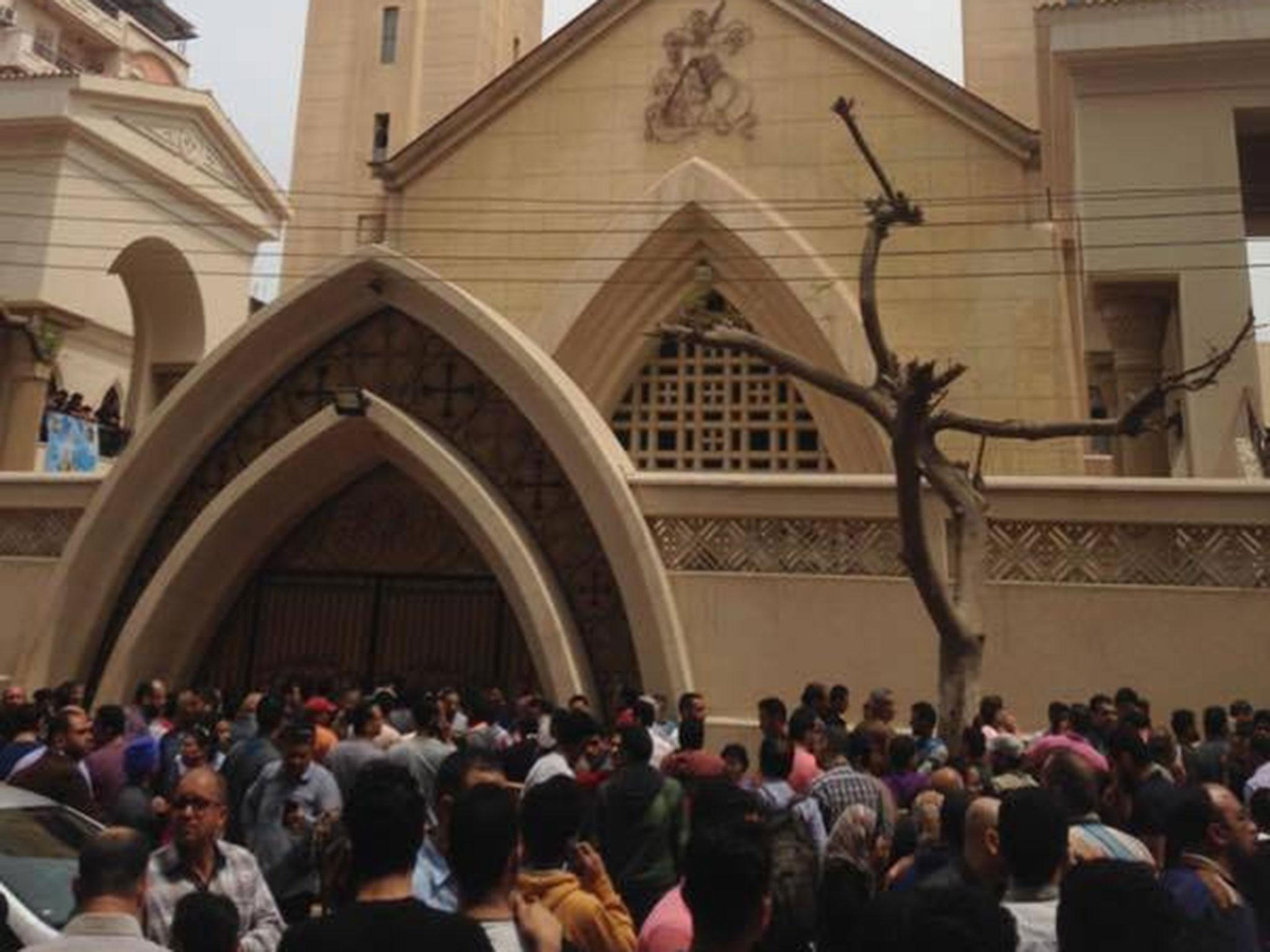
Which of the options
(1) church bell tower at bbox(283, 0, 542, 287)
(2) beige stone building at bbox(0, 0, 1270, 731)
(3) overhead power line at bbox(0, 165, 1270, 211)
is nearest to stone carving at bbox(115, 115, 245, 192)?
(3) overhead power line at bbox(0, 165, 1270, 211)

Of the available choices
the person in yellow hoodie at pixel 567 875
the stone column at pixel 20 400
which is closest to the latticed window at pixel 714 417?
the stone column at pixel 20 400

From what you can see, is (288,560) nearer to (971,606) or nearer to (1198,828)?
(971,606)

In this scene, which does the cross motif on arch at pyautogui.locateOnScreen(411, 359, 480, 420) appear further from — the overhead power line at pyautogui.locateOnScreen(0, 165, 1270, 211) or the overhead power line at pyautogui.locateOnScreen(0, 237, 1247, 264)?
the overhead power line at pyautogui.locateOnScreen(0, 165, 1270, 211)

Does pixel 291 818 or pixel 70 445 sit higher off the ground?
pixel 70 445

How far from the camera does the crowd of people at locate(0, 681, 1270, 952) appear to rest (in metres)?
2.35

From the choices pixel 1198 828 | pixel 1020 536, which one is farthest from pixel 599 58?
pixel 1198 828

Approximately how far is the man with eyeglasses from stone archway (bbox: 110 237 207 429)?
1668 cm

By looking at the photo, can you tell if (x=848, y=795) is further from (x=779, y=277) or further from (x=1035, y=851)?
(x=779, y=277)

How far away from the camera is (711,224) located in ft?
48.0

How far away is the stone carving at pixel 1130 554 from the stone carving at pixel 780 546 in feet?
3.10

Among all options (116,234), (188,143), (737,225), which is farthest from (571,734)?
(188,143)

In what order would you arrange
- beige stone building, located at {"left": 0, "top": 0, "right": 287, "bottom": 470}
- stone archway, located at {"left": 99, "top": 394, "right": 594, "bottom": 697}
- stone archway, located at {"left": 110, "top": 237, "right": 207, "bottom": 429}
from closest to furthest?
stone archway, located at {"left": 99, "top": 394, "right": 594, "bottom": 697}, beige stone building, located at {"left": 0, "top": 0, "right": 287, "bottom": 470}, stone archway, located at {"left": 110, "top": 237, "right": 207, "bottom": 429}

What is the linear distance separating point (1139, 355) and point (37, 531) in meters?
13.5

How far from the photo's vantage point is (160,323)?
19781 millimetres
